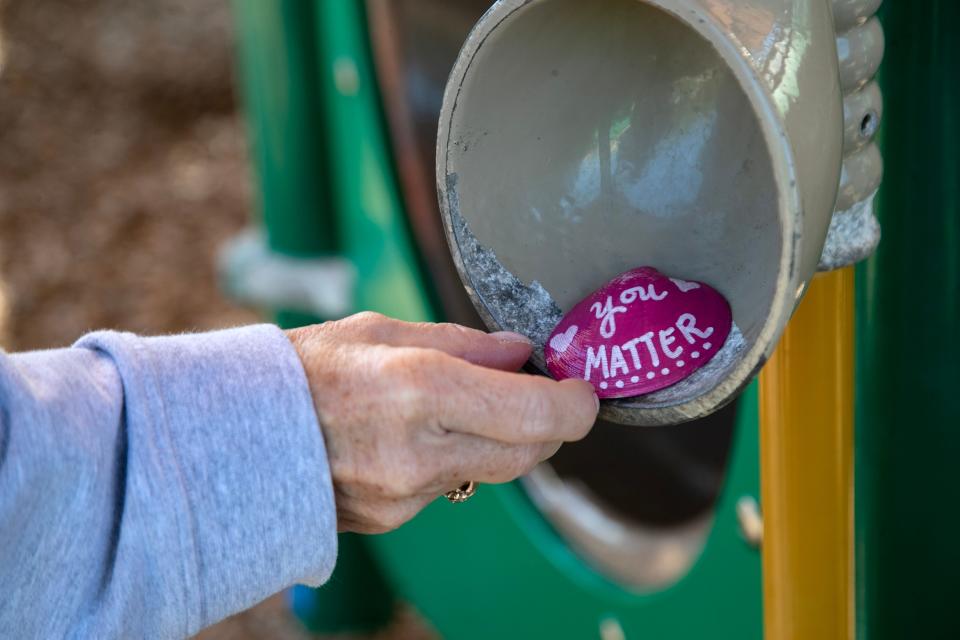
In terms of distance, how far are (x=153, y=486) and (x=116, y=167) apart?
3.78 m

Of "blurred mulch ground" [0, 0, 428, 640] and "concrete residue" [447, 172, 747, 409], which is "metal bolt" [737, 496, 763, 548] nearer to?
"concrete residue" [447, 172, 747, 409]

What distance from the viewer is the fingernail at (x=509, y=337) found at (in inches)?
30.8

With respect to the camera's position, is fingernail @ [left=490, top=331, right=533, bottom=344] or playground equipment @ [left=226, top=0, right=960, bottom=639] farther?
fingernail @ [left=490, top=331, right=533, bottom=344]

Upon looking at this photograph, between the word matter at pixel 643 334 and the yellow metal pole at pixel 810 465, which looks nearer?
the word matter at pixel 643 334

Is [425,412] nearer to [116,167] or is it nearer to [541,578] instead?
[541,578]

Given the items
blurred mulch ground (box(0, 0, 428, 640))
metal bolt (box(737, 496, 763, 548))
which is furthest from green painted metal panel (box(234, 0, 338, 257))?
blurred mulch ground (box(0, 0, 428, 640))

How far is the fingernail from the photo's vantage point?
783 mm

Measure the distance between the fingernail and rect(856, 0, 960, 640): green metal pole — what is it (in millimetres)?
278

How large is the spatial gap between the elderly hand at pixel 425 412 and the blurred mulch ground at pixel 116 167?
266 cm

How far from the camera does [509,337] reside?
0.79 meters

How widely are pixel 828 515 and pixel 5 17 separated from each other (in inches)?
185

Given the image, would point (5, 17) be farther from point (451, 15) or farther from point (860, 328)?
point (860, 328)

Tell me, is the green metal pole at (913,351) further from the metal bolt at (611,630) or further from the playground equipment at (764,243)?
the metal bolt at (611,630)

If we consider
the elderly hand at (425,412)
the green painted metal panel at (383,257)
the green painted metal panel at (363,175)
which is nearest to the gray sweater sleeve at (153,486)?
the elderly hand at (425,412)
